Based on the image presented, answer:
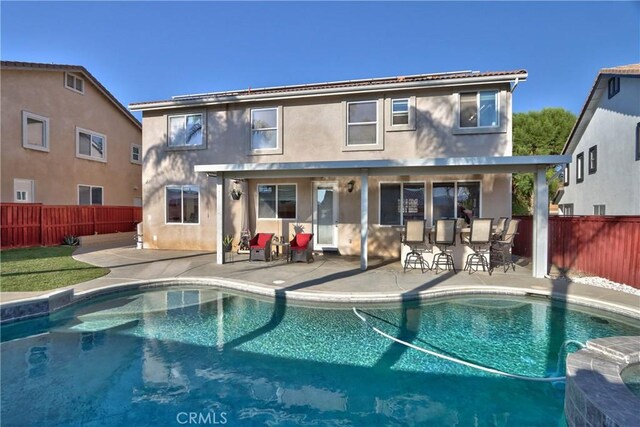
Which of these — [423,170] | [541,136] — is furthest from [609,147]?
[423,170]

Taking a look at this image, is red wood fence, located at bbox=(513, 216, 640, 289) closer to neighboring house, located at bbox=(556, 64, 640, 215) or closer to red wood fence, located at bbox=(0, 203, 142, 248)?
neighboring house, located at bbox=(556, 64, 640, 215)

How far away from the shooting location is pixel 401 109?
12.1 meters

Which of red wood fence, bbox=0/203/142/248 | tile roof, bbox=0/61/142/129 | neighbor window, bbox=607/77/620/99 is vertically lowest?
red wood fence, bbox=0/203/142/248

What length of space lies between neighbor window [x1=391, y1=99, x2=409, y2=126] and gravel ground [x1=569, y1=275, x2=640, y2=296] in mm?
7100

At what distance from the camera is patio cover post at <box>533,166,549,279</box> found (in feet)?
28.3

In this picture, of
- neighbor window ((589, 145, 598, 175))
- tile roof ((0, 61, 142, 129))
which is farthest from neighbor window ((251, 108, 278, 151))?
neighbor window ((589, 145, 598, 175))

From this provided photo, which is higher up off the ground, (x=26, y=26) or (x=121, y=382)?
(x=26, y=26)

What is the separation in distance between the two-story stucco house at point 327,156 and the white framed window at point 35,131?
21.9ft

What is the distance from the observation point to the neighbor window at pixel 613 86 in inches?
588

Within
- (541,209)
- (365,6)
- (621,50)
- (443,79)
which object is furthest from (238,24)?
(621,50)

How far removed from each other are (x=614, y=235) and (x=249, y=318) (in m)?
9.01

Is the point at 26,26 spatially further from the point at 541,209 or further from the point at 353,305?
the point at 541,209

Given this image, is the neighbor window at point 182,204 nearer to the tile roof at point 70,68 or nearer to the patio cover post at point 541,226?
the tile roof at point 70,68

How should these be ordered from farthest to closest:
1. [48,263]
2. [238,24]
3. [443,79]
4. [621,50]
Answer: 1. [621,50]
2. [238,24]
3. [443,79]
4. [48,263]
